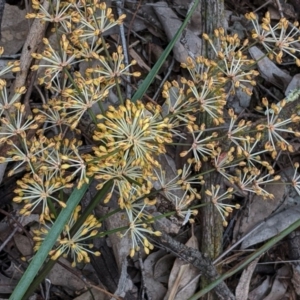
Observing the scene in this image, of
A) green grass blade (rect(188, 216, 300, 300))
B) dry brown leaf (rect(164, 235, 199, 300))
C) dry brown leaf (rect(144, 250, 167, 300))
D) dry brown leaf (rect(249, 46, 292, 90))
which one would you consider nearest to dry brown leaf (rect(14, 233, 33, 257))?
dry brown leaf (rect(144, 250, 167, 300))

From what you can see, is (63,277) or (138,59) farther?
(138,59)

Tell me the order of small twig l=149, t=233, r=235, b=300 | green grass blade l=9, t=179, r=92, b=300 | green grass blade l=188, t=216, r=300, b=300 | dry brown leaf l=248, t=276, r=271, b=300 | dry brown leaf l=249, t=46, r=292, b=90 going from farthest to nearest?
1. dry brown leaf l=249, t=46, r=292, b=90
2. dry brown leaf l=248, t=276, r=271, b=300
3. small twig l=149, t=233, r=235, b=300
4. green grass blade l=188, t=216, r=300, b=300
5. green grass blade l=9, t=179, r=92, b=300

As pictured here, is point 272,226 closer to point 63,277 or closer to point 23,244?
point 63,277

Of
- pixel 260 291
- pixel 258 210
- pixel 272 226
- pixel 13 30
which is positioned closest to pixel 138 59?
pixel 13 30

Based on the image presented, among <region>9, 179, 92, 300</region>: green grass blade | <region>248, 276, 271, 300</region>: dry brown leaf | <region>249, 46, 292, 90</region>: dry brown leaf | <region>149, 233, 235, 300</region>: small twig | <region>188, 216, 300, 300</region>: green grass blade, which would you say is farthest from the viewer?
<region>249, 46, 292, 90</region>: dry brown leaf

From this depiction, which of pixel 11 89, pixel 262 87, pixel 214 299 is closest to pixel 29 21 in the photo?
pixel 11 89

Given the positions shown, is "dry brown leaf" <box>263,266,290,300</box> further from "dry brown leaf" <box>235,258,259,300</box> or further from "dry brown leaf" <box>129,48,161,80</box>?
"dry brown leaf" <box>129,48,161,80</box>

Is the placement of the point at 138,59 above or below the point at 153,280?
above

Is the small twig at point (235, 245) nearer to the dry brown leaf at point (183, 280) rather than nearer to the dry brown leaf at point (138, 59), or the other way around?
the dry brown leaf at point (183, 280)
